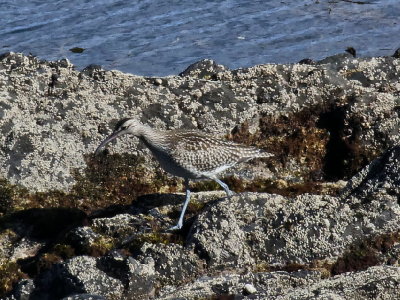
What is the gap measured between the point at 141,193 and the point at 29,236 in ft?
3.91

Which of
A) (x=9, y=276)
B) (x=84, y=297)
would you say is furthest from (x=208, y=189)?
(x=84, y=297)

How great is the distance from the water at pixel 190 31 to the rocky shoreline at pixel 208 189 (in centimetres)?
536

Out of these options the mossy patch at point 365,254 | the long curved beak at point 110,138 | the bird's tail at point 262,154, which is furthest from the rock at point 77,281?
the bird's tail at point 262,154

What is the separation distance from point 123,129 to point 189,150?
2.32 ft

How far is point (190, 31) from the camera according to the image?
1708 cm

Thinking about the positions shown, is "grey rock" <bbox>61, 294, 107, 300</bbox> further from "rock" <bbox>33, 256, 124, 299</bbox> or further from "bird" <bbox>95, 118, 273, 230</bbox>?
"bird" <bbox>95, 118, 273, 230</bbox>

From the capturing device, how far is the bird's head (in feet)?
28.2

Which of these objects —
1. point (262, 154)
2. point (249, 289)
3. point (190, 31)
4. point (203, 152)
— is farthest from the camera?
point (190, 31)

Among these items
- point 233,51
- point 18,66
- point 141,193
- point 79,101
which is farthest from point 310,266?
point 233,51

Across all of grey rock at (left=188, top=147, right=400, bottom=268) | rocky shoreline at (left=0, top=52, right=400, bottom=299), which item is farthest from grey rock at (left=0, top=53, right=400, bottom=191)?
grey rock at (left=188, top=147, right=400, bottom=268)

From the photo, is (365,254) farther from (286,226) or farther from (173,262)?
(173,262)

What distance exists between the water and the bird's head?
6752 mm

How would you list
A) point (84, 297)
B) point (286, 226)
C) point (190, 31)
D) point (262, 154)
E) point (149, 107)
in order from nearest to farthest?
point (84, 297) < point (286, 226) < point (262, 154) < point (149, 107) < point (190, 31)

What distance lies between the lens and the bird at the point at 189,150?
866 centimetres
